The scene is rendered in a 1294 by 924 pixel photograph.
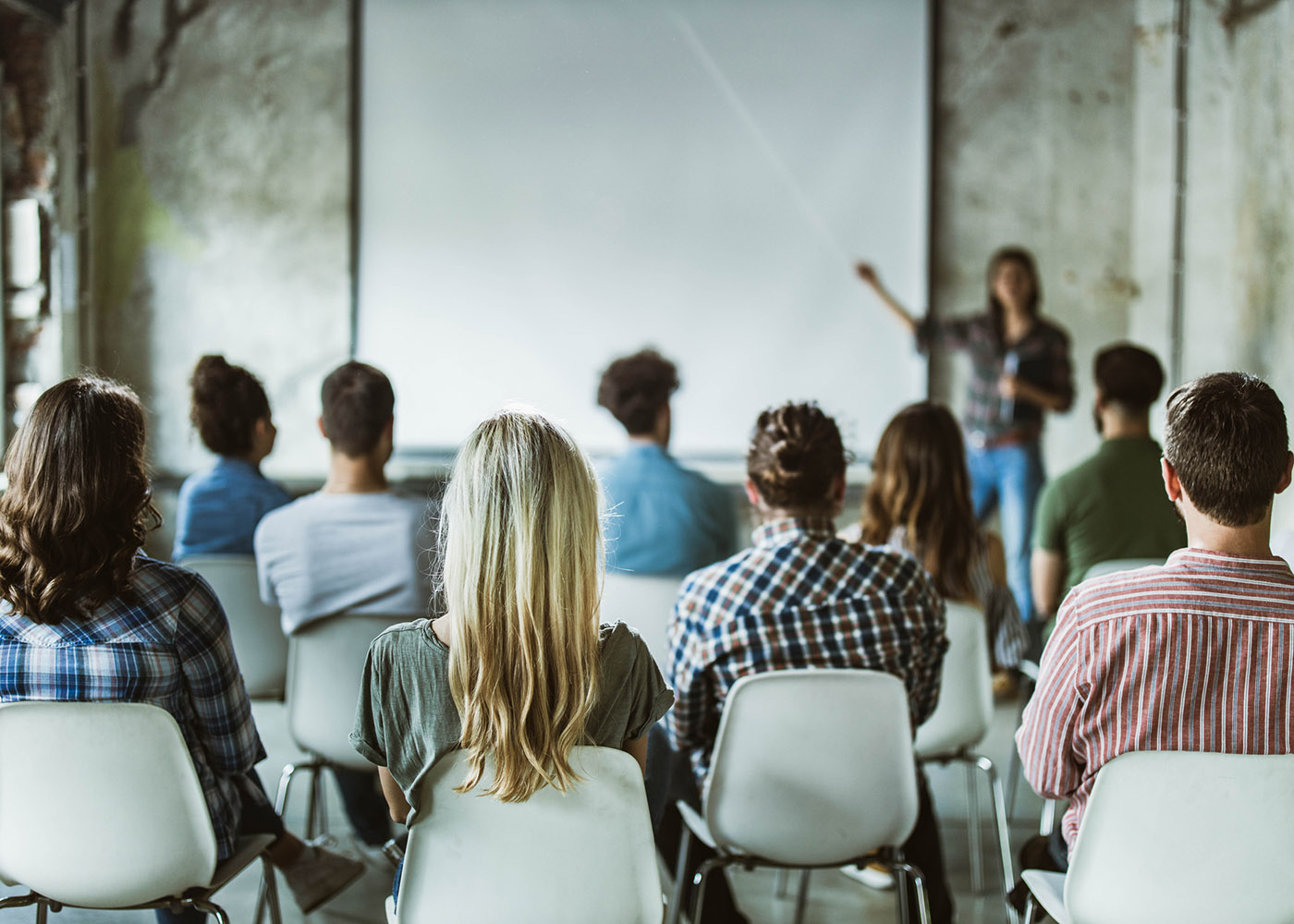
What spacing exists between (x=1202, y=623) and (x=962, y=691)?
2.96ft

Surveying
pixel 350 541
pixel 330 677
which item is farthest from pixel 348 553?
pixel 330 677

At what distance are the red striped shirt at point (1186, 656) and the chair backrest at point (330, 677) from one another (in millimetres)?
1346

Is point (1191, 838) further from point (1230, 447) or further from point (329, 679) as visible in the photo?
point (329, 679)

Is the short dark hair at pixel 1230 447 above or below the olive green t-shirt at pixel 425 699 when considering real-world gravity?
above

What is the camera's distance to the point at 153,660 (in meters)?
1.61

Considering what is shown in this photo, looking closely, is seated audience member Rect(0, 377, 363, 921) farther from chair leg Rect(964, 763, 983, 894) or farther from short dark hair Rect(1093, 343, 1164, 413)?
short dark hair Rect(1093, 343, 1164, 413)

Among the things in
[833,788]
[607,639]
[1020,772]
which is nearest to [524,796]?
[607,639]

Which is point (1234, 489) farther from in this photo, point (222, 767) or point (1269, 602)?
point (222, 767)

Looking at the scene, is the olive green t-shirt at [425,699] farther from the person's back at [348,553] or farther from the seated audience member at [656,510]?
the seated audience member at [656,510]

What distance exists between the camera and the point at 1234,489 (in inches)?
56.3

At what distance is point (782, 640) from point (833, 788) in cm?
25

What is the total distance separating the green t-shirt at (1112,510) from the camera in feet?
8.82

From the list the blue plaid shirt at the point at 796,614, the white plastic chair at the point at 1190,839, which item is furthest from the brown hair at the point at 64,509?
the white plastic chair at the point at 1190,839

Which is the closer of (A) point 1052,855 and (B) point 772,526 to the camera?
(A) point 1052,855
